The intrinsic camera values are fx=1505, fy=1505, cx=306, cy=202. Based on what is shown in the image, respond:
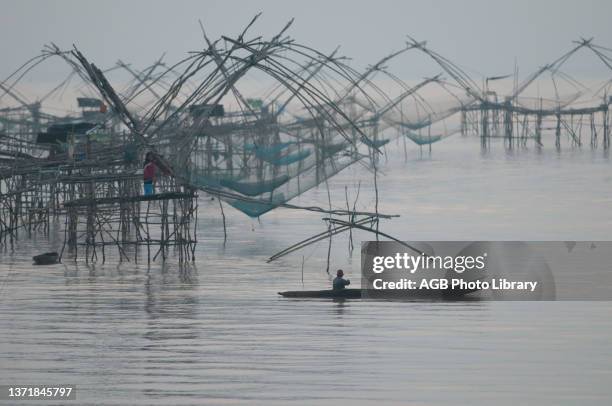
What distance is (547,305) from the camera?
72.9ft

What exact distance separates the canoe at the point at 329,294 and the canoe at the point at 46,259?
255 inches

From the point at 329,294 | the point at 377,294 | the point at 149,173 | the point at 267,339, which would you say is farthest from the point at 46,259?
the point at 267,339

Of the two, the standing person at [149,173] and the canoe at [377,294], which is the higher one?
the standing person at [149,173]

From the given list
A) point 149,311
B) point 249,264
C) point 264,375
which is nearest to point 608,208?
point 249,264

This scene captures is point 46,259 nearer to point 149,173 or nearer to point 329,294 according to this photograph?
point 149,173

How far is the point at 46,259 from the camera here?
27.6 metres

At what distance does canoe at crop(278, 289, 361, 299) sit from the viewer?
22.4 meters

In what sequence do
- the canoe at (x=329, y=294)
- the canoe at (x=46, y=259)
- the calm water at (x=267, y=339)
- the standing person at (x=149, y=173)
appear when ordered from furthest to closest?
the canoe at (x=46, y=259), the standing person at (x=149, y=173), the canoe at (x=329, y=294), the calm water at (x=267, y=339)

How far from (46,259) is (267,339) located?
9.50m

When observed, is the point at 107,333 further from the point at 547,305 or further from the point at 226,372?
the point at 547,305

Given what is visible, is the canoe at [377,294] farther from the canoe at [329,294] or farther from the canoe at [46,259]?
the canoe at [46,259]

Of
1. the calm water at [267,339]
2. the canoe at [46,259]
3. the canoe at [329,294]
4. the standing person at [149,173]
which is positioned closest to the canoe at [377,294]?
the canoe at [329,294]

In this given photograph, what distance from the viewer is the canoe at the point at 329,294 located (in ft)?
73.6

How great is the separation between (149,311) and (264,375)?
5.24 meters
